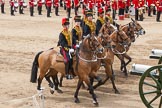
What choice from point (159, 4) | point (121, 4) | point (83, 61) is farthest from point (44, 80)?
point (159, 4)

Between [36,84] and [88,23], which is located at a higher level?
[88,23]

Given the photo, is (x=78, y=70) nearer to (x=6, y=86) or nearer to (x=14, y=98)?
(x=14, y=98)

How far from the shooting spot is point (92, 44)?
1024 centimetres

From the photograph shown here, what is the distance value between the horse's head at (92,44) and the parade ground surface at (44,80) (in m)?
1.38

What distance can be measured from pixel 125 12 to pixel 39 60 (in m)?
18.1

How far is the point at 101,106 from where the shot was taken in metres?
10.3

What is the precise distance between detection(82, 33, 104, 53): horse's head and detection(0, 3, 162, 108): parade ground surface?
1381 millimetres

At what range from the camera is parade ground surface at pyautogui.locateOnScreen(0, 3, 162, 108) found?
10656 mm

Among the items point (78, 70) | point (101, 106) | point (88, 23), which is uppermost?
point (88, 23)

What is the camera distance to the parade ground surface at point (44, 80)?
10656mm

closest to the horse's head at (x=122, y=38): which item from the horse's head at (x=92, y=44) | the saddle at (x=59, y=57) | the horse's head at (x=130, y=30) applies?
the horse's head at (x=130, y=30)

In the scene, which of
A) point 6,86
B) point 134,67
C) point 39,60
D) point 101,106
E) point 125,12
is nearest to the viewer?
point 134,67

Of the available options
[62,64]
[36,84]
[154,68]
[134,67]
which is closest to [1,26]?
[36,84]

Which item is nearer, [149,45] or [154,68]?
[154,68]
